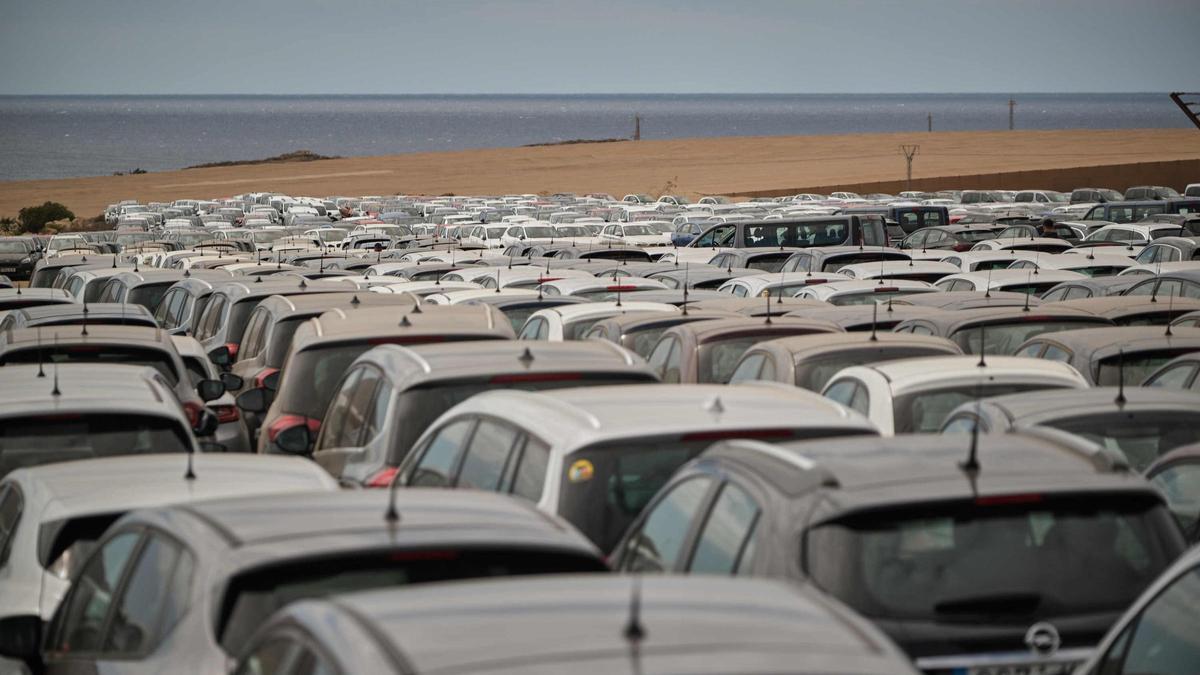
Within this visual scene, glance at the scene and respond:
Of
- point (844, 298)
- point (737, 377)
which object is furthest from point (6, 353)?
point (844, 298)

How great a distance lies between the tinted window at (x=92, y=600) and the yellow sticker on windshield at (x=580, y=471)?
1.52 m

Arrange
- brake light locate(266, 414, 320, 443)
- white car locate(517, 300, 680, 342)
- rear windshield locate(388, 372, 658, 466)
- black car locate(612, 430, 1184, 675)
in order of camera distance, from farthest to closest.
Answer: white car locate(517, 300, 680, 342) → brake light locate(266, 414, 320, 443) → rear windshield locate(388, 372, 658, 466) → black car locate(612, 430, 1184, 675)

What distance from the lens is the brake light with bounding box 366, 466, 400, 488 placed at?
7.61m

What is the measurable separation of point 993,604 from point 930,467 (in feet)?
1.64

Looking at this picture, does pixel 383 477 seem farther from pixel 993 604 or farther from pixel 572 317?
pixel 572 317

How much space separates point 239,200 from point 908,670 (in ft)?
245

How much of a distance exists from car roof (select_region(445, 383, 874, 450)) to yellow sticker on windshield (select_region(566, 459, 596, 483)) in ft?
0.23

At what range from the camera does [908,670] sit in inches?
130

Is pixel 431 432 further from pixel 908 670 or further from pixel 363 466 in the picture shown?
pixel 908 670

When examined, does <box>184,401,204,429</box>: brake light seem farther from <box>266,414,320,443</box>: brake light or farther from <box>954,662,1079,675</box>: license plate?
<box>954,662,1079,675</box>: license plate

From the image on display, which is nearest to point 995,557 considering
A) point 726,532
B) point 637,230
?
point 726,532

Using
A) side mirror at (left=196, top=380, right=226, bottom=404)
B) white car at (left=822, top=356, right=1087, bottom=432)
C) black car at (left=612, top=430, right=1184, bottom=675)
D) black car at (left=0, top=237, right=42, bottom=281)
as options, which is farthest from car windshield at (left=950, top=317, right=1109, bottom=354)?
black car at (left=0, top=237, right=42, bottom=281)

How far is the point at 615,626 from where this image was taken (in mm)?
3297

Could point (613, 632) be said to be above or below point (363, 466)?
above
